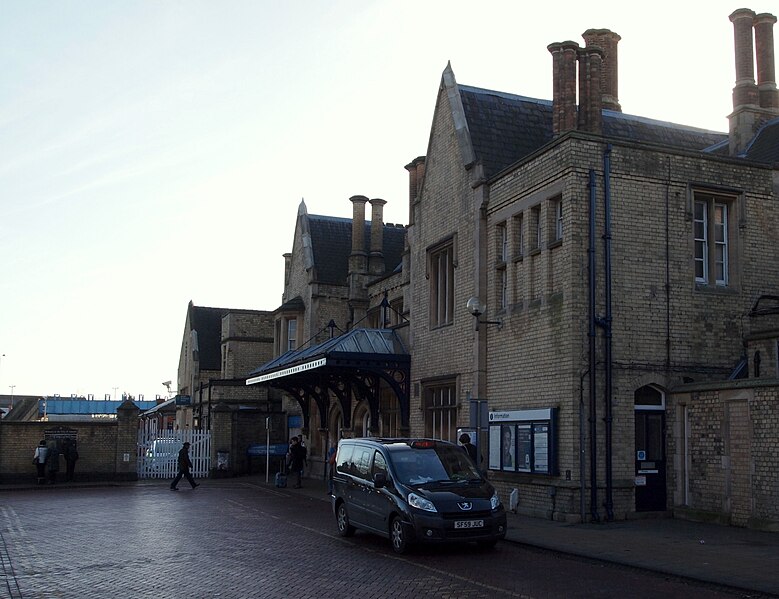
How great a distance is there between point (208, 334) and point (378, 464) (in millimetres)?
46031

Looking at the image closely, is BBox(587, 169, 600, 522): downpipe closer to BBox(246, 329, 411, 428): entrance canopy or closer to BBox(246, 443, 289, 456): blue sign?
BBox(246, 329, 411, 428): entrance canopy

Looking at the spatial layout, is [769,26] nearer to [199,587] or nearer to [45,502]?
[199,587]

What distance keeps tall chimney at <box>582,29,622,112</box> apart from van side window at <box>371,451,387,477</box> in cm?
1603

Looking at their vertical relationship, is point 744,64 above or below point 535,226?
above

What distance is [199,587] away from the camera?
11062 millimetres

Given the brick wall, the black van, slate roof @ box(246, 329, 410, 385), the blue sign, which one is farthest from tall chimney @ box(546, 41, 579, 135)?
the blue sign

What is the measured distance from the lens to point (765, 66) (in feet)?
84.8

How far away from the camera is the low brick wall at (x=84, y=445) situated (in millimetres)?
32844

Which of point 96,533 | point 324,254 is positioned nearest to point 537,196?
point 96,533

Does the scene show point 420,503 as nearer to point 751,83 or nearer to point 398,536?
point 398,536

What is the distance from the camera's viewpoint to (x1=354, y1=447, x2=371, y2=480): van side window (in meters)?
15.4

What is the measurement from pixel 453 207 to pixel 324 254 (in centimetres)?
1501

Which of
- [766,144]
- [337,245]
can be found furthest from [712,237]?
[337,245]

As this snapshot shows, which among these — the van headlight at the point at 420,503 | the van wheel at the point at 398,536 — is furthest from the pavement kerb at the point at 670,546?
the van wheel at the point at 398,536
